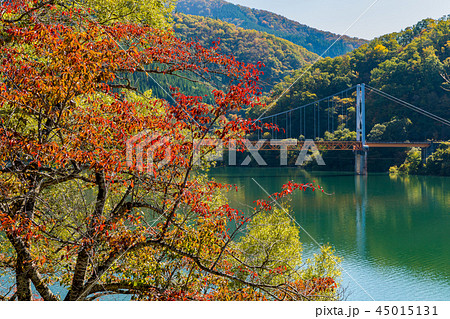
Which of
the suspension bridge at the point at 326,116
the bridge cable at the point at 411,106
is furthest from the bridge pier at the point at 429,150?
the suspension bridge at the point at 326,116

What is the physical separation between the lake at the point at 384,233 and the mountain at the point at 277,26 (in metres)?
92.6

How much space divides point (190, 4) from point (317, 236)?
497 feet

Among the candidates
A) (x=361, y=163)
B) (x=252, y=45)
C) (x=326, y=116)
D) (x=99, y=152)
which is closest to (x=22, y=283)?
(x=99, y=152)

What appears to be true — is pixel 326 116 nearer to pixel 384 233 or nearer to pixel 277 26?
pixel 384 233

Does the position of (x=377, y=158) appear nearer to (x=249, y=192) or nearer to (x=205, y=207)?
(x=249, y=192)

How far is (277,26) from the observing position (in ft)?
428

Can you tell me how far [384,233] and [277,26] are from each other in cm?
12239

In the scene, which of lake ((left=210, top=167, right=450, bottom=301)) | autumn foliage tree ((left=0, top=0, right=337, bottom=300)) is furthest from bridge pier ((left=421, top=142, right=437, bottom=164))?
autumn foliage tree ((left=0, top=0, right=337, bottom=300))

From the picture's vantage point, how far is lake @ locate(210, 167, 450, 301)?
10047 mm

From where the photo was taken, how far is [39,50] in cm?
304

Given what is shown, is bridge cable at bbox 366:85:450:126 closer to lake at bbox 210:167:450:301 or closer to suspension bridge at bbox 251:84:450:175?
suspension bridge at bbox 251:84:450:175

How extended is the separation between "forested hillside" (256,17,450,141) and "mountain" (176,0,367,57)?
206ft

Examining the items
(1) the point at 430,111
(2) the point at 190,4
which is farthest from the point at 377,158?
(2) the point at 190,4

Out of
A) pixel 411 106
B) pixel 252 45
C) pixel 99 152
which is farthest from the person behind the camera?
pixel 252 45
